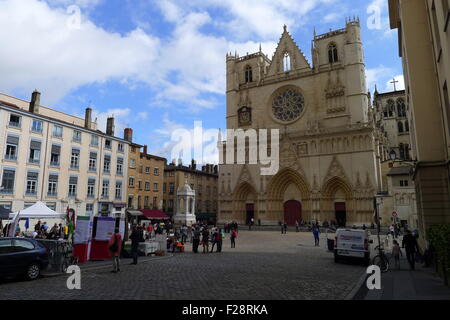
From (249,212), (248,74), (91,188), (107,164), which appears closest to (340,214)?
(249,212)

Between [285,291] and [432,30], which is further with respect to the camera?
[432,30]

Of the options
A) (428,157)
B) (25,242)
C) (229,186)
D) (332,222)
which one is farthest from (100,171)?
Result: (428,157)

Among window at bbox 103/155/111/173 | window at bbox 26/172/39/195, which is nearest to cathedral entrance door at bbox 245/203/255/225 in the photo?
window at bbox 103/155/111/173

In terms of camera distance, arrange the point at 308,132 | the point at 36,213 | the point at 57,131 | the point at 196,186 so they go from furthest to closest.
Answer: the point at 196,186, the point at 308,132, the point at 57,131, the point at 36,213

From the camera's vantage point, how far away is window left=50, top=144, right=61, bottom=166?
1211 inches

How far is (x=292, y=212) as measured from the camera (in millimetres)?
44312

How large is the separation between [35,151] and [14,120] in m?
3.33

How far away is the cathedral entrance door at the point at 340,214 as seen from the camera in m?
40.0

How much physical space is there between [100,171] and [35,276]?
26.5 metres

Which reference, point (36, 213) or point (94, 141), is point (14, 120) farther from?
point (36, 213)

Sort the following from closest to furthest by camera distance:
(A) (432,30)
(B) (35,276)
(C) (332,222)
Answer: (B) (35,276) < (A) (432,30) < (C) (332,222)

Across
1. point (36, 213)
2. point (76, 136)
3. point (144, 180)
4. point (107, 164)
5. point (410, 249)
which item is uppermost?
point (76, 136)

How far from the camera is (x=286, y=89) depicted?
158 feet
